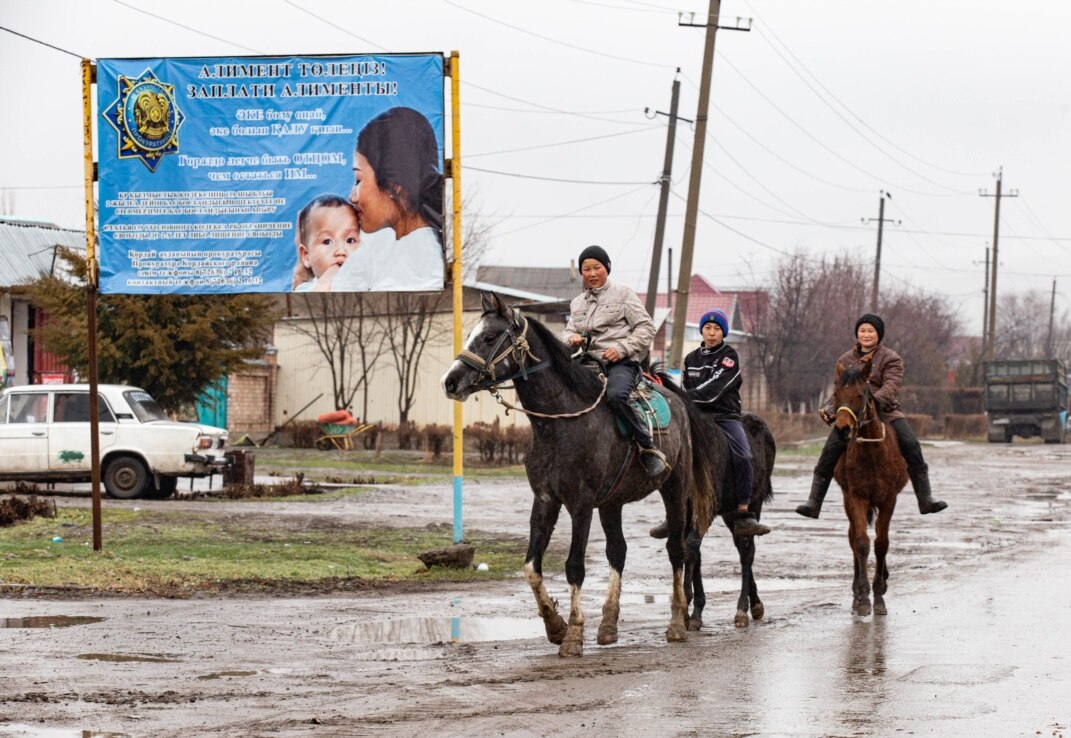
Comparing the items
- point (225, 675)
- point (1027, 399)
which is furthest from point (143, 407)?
point (1027, 399)

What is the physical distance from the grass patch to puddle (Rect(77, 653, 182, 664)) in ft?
11.1

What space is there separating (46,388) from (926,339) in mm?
64270

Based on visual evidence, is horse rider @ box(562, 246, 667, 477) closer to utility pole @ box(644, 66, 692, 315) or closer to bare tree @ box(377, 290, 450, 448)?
utility pole @ box(644, 66, 692, 315)

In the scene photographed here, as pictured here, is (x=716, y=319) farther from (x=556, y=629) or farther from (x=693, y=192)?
(x=693, y=192)

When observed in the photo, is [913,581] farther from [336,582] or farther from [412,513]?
[412,513]

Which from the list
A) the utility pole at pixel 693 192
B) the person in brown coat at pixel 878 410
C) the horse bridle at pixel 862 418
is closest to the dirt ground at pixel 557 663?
the person in brown coat at pixel 878 410

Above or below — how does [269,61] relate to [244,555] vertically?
above

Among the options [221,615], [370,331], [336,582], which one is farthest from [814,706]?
[370,331]

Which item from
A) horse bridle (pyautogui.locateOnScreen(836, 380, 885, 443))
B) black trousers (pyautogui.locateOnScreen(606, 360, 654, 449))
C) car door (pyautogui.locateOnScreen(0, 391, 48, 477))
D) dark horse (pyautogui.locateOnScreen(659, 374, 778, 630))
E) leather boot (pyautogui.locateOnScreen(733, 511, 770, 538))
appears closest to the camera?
black trousers (pyautogui.locateOnScreen(606, 360, 654, 449))

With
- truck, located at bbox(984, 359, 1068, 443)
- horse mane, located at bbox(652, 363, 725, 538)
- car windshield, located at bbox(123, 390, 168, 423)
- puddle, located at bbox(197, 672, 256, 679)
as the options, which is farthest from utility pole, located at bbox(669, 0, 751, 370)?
truck, located at bbox(984, 359, 1068, 443)

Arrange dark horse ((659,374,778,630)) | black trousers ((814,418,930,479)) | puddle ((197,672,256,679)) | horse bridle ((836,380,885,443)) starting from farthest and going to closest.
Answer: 1. black trousers ((814,418,930,479))
2. horse bridle ((836,380,885,443))
3. dark horse ((659,374,778,630))
4. puddle ((197,672,256,679))

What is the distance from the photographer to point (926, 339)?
3189 inches

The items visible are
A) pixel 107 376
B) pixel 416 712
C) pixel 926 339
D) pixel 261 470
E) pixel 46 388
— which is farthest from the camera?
pixel 926 339

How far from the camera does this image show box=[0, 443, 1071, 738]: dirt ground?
7.02 m
